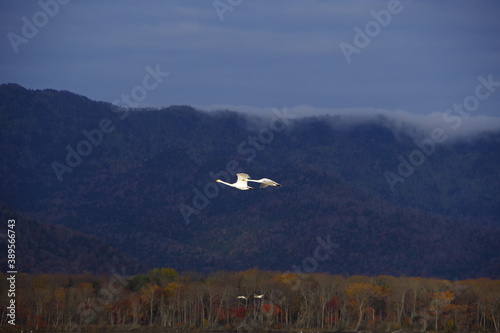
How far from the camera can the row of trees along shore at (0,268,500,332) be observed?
118 metres

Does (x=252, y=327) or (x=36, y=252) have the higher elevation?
(x=36, y=252)

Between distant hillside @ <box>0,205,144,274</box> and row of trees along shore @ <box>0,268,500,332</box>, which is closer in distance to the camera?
row of trees along shore @ <box>0,268,500,332</box>

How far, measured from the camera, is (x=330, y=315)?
12481cm

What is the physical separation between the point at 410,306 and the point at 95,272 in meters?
82.7

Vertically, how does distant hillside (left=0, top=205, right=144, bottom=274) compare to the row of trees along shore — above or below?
above

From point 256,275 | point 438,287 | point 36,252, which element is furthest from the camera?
point 36,252

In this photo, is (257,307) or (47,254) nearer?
(257,307)

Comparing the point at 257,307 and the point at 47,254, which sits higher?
the point at 47,254

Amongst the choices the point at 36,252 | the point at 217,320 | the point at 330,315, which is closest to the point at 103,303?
the point at 217,320

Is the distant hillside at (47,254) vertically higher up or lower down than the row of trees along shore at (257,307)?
higher up

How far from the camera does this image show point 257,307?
12294 centimetres

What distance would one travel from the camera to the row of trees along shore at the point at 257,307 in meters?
118

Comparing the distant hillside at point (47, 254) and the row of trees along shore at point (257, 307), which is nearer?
the row of trees along shore at point (257, 307)

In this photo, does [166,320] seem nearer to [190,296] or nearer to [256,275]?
[190,296]
